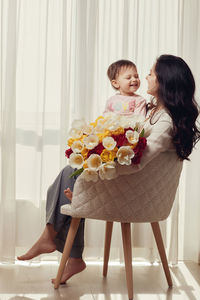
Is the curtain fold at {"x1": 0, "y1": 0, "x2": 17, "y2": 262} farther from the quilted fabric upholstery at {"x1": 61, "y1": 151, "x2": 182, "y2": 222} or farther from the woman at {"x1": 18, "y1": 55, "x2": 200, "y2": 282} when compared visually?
the quilted fabric upholstery at {"x1": 61, "y1": 151, "x2": 182, "y2": 222}

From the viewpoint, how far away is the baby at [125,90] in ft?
9.03

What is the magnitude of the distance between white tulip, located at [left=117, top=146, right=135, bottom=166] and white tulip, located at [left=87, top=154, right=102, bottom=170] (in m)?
0.09

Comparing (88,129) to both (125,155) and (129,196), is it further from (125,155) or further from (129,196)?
(129,196)

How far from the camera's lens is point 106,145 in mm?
2025

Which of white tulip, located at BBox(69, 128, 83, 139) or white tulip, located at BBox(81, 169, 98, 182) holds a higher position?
white tulip, located at BBox(69, 128, 83, 139)

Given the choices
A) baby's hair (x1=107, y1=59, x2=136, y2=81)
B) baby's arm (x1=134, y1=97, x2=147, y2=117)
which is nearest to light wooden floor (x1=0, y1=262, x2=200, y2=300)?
baby's arm (x1=134, y1=97, x2=147, y2=117)

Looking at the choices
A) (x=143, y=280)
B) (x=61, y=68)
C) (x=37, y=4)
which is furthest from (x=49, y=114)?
(x=143, y=280)

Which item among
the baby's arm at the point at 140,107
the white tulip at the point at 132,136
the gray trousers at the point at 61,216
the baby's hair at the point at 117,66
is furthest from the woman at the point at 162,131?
the baby's hair at the point at 117,66

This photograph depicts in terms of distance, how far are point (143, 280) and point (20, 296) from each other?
0.75 m

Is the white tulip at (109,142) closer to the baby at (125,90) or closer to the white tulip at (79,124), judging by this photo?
the white tulip at (79,124)

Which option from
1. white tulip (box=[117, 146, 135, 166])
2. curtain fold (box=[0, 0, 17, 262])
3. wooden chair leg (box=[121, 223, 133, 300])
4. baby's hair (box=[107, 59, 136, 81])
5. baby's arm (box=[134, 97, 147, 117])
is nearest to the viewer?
white tulip (box=[117, 146, 135, 166])

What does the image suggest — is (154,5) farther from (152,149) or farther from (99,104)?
(152,149)

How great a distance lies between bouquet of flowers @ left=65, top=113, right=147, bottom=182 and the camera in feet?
6.61

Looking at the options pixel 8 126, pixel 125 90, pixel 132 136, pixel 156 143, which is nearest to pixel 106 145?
pixel 132 136
